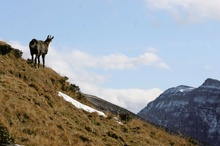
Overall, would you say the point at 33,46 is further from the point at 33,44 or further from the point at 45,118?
the point at 45,118

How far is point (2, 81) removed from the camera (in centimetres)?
1955

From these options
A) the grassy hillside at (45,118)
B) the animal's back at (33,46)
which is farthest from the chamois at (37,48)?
the grassy hillside at (45,118)

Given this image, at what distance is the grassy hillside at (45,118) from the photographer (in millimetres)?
14953

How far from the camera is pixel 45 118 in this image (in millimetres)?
17453

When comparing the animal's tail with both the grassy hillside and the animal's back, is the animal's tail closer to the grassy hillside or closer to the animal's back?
the animal's back

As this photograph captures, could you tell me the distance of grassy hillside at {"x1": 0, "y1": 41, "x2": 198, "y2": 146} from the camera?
15.0 m

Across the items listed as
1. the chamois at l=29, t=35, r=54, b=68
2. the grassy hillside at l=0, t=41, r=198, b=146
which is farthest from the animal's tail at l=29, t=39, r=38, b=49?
the grassy hillside at l=0, t=41, r=198, b=146

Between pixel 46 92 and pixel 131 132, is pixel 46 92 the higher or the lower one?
the higher one

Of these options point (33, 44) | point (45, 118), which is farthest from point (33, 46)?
point (45, 118)

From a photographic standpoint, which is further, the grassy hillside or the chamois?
the chamois

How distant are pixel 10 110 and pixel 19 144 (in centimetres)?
294

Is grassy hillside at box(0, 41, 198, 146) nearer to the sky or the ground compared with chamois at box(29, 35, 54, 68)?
nearer to the ground

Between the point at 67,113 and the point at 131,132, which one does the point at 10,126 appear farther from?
the point at 131,132

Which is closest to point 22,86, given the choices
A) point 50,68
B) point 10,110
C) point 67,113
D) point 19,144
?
point 67,113
